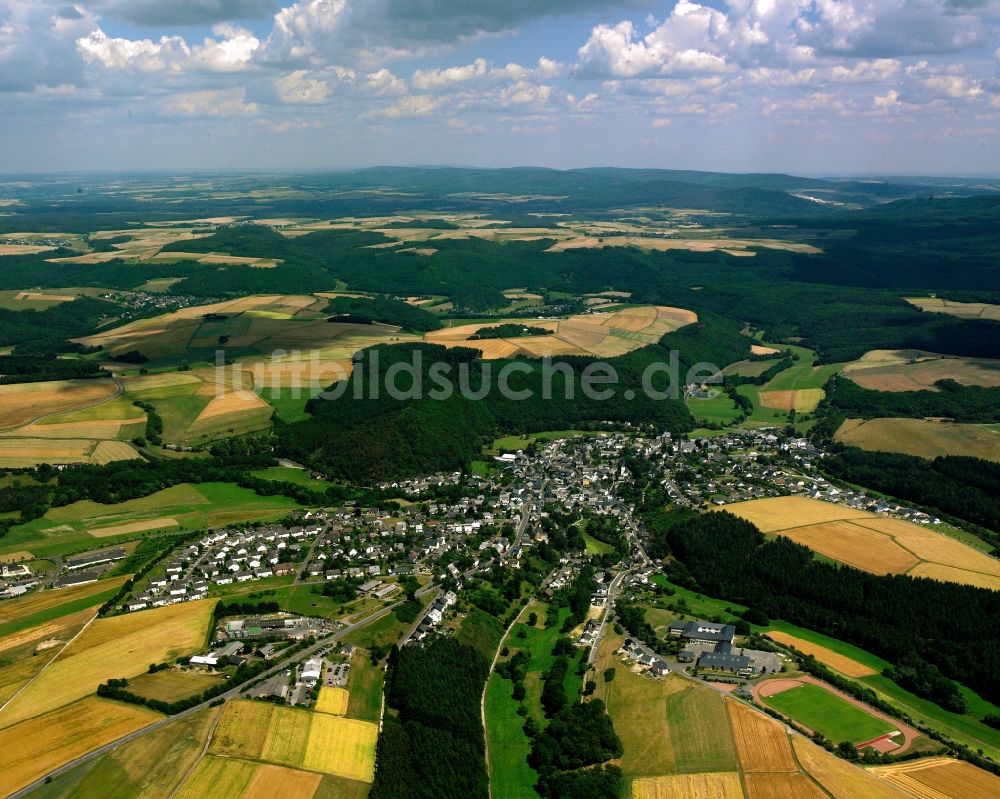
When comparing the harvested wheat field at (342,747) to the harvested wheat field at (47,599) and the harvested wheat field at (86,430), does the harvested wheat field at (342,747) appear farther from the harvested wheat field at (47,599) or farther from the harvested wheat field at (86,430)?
the harvested wheat field at (86,430)

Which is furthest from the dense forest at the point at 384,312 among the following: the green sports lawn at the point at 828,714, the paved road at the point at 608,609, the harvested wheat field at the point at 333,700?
the green sports lawn at the point at 828,714

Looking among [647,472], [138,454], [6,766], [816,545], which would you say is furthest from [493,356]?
[6,766]

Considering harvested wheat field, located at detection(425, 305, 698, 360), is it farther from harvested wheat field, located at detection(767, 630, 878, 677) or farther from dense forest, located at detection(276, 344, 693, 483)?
harvested wheat field, located at detection(767, 630, 878, 677)

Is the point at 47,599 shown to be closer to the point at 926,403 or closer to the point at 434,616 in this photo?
the point at 434,616

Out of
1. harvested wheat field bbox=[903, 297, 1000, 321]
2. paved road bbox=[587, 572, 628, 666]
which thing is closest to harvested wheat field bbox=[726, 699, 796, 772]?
paved road bbox=[587, 572, 628, 666]

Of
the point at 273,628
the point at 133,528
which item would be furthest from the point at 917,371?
the point at 133,528

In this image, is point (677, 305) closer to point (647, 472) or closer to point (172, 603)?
point (647, 472)
